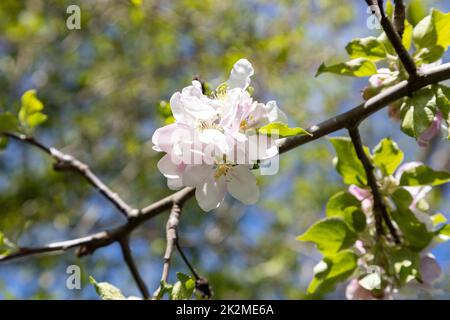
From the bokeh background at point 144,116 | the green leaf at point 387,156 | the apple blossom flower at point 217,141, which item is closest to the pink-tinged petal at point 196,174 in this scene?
the apple blossom flower at point 217,141

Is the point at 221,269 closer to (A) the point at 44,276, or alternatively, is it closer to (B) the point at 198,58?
(A) the point at 44,276

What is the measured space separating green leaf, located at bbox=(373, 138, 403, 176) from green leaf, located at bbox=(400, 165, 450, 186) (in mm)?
29

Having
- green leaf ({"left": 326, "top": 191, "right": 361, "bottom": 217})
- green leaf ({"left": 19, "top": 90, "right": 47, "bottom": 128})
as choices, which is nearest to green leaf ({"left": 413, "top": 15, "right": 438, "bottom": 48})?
green leaf ({"left": 326, "top": 191, "right": 361, "bottom": 217})

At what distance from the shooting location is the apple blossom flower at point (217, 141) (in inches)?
35.4

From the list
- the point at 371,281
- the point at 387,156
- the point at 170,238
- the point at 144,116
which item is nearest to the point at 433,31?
the point at 387,156

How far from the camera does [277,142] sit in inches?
37.8

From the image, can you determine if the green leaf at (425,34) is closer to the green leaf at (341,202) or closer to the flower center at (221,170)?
the green leaf at (341,202)

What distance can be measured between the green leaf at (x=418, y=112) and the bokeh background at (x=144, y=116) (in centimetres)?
220

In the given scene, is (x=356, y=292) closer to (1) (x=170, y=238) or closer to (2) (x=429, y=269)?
(2) (x=429, y=269)

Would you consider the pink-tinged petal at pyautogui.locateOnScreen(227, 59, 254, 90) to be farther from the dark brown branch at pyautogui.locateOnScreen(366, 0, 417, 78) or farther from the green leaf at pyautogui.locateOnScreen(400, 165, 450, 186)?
the green leaf at pyautogui.locateOnScreen(400, 165, 450, 186)

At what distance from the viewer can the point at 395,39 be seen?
99cm

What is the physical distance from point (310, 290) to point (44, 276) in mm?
3016
